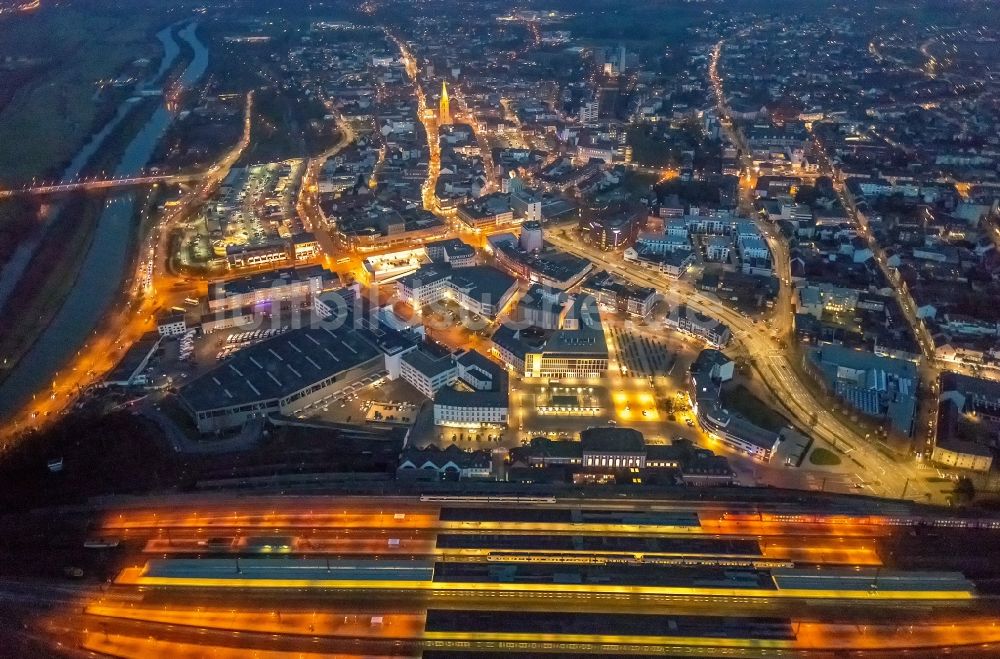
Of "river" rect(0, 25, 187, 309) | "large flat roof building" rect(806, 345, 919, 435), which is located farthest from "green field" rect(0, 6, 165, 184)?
"large flat roof building" rect(806, 345, 919, 435)

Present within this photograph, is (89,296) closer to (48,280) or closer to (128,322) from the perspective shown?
(48,280)

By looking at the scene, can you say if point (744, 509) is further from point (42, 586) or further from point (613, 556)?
point (42, 586)

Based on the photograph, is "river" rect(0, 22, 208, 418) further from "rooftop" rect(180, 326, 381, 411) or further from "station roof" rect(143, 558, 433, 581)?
"station roof" rect(143, 558, 433, 581)

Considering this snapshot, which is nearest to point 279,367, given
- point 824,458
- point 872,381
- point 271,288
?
point 271,288

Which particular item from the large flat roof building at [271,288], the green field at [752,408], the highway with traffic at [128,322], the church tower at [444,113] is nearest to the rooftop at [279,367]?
the large flat roof building at [271,288]

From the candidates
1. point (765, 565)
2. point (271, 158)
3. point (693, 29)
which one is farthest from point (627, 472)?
point (693, 29)

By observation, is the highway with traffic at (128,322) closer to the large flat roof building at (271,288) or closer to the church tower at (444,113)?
the large flat roof building at (271,288)
